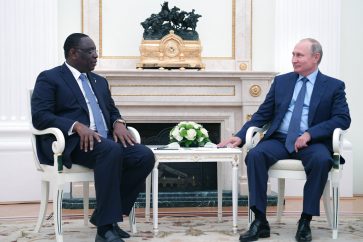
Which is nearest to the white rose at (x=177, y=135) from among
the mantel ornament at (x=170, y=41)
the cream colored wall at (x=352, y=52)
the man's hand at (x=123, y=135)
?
the man's hand at (x=123, y=135)

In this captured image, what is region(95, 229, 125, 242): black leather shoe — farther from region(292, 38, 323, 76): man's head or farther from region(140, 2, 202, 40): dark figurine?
region(140, 2, 202, 40): dark figurine

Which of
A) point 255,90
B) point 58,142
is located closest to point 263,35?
point 255,90

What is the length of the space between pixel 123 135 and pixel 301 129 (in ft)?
3.93

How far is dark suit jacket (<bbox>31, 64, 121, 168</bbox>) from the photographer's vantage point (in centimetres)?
400

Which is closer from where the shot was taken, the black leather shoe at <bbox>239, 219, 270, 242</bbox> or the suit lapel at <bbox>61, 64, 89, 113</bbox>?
the black leather shoe at <bbox>239, 219, 270, 242</bbox>

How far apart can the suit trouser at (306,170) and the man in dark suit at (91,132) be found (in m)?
0.66

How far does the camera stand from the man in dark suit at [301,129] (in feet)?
13.3

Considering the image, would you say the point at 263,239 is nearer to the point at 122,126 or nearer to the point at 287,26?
the point at 122,126

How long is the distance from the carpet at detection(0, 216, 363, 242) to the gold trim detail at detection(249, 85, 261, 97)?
4.52 feet

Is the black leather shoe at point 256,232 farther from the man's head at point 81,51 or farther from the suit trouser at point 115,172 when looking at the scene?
the man's head at point 81,51

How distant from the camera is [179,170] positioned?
6.33 metres

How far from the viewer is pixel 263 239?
4035 mm

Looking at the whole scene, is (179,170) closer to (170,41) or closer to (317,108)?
(170,41)

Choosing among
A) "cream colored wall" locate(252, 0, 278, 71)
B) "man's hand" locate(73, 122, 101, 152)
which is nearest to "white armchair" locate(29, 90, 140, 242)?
"man's hand" locate(73, 122, 101, 152)
